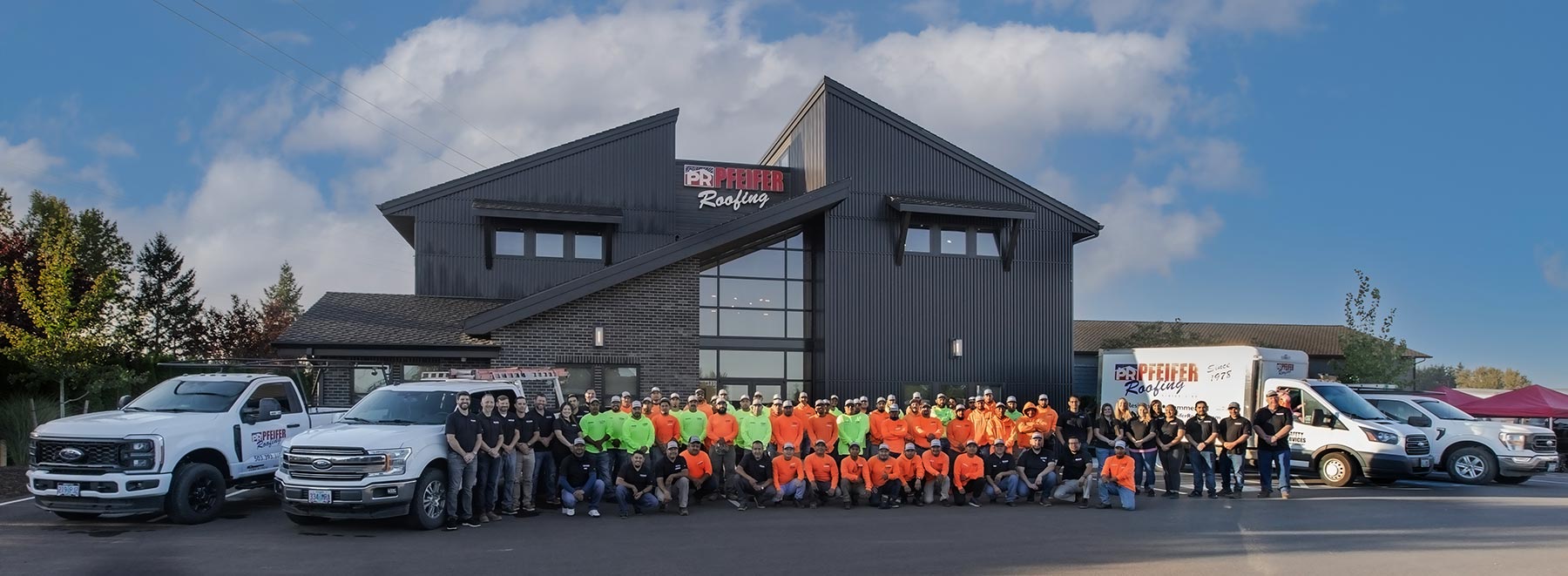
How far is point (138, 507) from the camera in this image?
11883mm

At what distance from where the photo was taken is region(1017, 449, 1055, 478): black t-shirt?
15.6 metres

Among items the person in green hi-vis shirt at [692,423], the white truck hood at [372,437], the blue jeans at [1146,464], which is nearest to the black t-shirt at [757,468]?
the person in green hi-vis shirt at [692,423]

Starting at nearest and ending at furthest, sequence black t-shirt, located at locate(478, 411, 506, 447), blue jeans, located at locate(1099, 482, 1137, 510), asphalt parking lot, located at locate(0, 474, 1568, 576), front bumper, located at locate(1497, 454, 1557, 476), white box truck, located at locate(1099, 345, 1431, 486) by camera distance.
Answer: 1. asphalt parking lot, located at locate(0, 474, 1568, 576)
2. black t-shirt, located at locate(478, 411, 506, 447)
3. blue jeans, located at locate(1099, 482, 1137, 510)
4. white box truck, located at locate(1099, 345, 1431, 486)
5. front bumper, located at locate(1497, 454, 1557, 476)

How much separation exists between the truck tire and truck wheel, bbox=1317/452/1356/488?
18814 millimetres

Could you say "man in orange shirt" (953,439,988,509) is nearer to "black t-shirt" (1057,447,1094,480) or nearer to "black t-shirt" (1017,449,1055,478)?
"black t-shirt" (1017,449,1055,478)

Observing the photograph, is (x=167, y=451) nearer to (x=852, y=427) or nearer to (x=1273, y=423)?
(x=852, y=427)

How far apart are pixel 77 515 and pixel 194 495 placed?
148 centimetres

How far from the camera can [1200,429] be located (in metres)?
16.5

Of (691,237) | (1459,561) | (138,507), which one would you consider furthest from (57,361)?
(1459,561)

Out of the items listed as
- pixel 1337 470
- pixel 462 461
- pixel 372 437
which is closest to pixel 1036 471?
pixel 1337 470

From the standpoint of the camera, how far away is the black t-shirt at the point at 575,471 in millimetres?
13938

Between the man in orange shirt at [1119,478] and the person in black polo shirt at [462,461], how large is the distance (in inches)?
345

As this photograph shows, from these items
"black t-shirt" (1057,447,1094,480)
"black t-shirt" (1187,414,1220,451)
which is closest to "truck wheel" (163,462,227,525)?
"black t-shirt" (1057,447,1094,480)

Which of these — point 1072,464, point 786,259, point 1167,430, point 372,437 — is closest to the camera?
point 372,437
